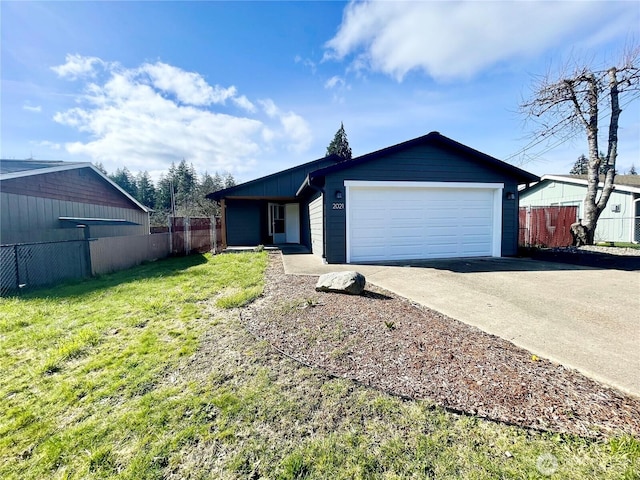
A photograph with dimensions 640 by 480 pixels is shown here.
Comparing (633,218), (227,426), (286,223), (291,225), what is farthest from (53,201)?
(633,218)

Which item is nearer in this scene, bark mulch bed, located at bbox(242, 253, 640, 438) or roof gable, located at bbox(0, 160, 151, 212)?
bark mulch bed, located at bbox(242, 253, 640, 438)

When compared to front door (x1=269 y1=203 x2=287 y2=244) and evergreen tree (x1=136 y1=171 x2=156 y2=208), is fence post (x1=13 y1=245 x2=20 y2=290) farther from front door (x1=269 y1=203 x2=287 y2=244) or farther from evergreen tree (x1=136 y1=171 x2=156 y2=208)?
evergreen tree (x1=136 y1=171 x2=156 y2=208)

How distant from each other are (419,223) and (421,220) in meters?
0.12

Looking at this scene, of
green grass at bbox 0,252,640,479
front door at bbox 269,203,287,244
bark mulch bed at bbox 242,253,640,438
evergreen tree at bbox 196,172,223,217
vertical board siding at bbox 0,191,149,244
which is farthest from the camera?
evergreen tree at bbox 196,172,223,217

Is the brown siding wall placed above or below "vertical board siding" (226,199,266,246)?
above

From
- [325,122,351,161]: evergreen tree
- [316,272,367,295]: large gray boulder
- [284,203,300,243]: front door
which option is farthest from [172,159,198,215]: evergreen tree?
[316,272,367,295]: large gray boulder

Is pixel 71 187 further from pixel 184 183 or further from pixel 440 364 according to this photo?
pixel 184 183

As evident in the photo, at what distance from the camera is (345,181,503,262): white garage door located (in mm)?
8508

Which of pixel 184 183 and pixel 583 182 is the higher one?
pixel 184 183

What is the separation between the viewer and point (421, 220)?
884cm

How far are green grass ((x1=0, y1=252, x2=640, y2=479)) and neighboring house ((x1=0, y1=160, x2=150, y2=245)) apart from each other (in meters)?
7.24

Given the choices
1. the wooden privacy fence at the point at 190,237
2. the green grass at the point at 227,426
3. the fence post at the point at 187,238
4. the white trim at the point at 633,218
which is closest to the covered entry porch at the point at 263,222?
the wooden privacy fence at the point at 190,237

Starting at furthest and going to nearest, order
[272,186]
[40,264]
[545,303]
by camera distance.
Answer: [272,186] → [40,264] → [545,303]

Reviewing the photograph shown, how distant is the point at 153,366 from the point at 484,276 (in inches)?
254
